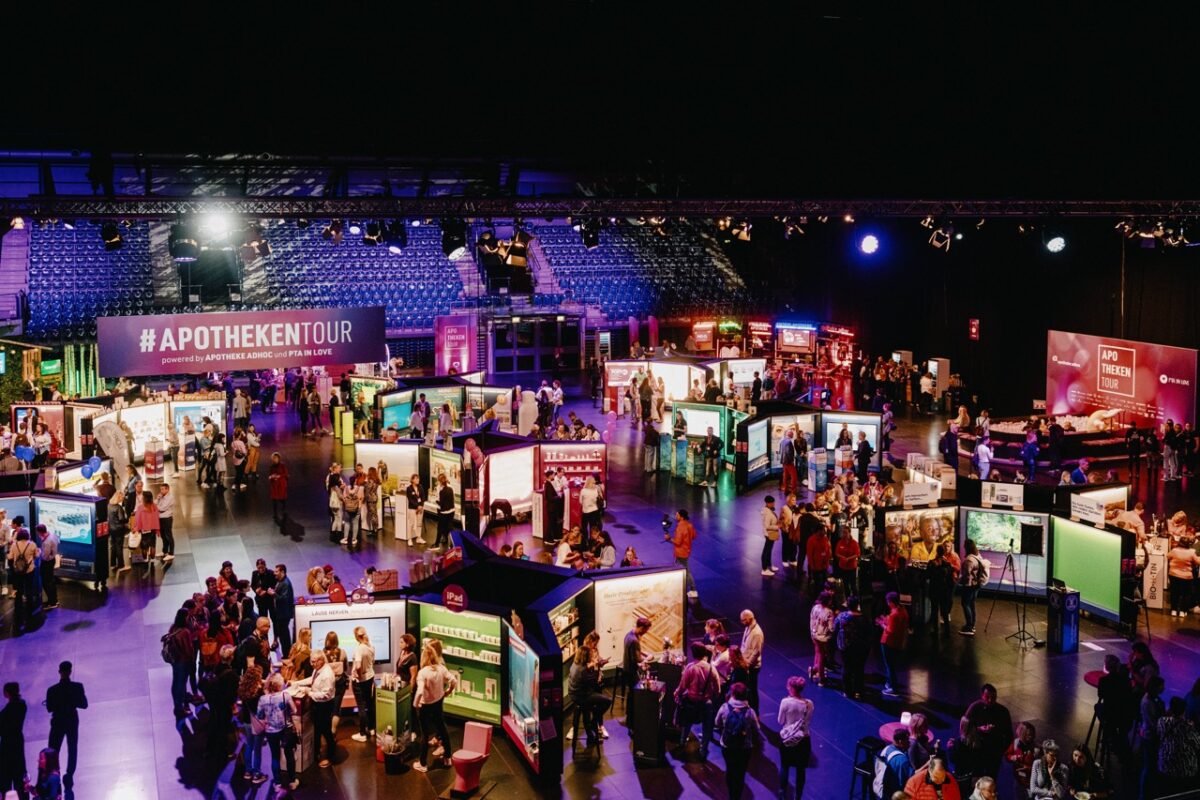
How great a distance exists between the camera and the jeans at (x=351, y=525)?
1791 centimetres

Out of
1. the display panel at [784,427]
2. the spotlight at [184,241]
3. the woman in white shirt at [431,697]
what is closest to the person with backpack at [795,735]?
the woman in white shirt at [431,697]

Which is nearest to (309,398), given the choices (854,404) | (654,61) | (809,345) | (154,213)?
(154,213)

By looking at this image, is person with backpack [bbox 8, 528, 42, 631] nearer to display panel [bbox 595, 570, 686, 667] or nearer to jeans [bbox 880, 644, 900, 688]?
display panel [bbox 595, 570, 686, 667]

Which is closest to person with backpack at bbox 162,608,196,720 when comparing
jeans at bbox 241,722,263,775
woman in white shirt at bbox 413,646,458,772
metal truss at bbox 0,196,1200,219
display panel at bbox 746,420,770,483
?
jeans at bbox 241,722,263,775

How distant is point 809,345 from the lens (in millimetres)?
39000

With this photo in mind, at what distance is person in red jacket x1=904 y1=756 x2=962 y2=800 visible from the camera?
8430 mm

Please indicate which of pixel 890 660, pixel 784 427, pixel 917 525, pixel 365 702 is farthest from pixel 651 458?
pixel 365 702

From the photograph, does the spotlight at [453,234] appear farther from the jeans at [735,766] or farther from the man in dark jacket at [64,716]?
the jeans at [735,766]

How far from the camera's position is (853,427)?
23.7m

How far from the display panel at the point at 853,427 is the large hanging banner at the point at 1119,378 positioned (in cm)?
743

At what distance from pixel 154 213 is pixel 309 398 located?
9774mm

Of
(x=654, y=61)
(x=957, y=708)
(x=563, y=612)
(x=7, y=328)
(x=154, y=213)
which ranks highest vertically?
(x=654, y=61)

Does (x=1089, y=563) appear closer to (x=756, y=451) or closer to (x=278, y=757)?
(x=756, y=451)

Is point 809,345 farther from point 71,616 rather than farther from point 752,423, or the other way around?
point 71,616
